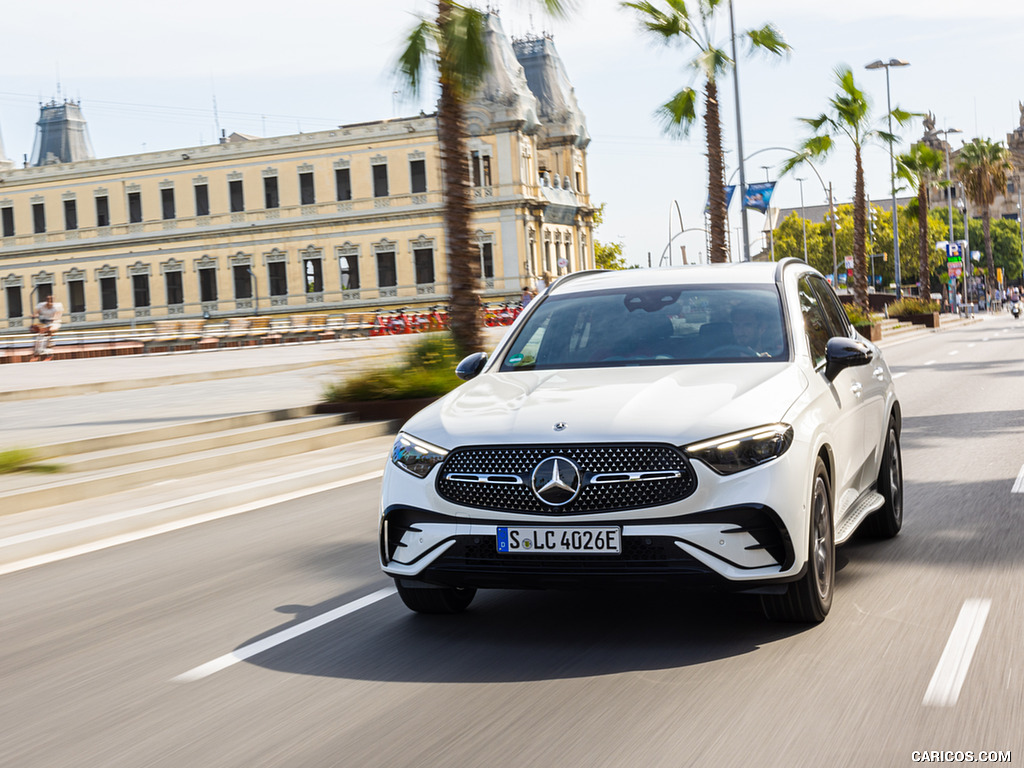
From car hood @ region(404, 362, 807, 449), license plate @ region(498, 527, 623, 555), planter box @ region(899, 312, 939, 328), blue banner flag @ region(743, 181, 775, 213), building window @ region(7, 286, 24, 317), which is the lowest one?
planter box @ region(899, 312, 939, 328)

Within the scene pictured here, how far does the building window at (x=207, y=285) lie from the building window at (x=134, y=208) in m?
5.17

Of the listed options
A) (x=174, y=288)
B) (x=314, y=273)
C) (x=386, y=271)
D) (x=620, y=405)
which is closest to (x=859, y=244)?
(x=386, y=271)

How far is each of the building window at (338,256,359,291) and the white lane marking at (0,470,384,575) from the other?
202ft

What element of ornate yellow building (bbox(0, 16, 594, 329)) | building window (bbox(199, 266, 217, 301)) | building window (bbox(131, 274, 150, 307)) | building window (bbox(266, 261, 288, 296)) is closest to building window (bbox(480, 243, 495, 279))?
ornate yellow building (bbox(0, 16, 594, 329))

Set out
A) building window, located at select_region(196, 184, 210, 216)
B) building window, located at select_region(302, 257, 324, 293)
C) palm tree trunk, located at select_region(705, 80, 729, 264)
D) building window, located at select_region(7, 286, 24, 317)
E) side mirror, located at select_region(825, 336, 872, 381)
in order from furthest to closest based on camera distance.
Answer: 1. building window, located at select_region(7, 286, 24, 317)
2. building window, located at select_region(196, 184, 210, 216)
3. building window, located at select_region(302, 257, 324, 293)
4. palm tree trunk, located at select_region(705, 80, 729, 264)
5. side mirror, located at select_region(825, 336, 872, 381)

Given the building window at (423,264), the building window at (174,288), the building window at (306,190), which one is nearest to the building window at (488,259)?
the building window at (423,264)

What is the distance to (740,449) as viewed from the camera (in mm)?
5000

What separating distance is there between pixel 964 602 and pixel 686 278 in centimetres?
220

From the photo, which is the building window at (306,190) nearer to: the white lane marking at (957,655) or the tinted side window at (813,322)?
the tinted side window at (813,322)

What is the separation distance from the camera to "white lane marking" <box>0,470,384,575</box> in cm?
797

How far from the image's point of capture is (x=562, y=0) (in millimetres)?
18750

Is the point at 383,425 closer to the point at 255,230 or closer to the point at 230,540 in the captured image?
the point at 230,540

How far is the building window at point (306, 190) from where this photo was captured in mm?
72125

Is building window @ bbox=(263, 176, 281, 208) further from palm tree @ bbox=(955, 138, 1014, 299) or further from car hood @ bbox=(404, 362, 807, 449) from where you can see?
car hood @ bbox=(404, 362, 807, 449)
